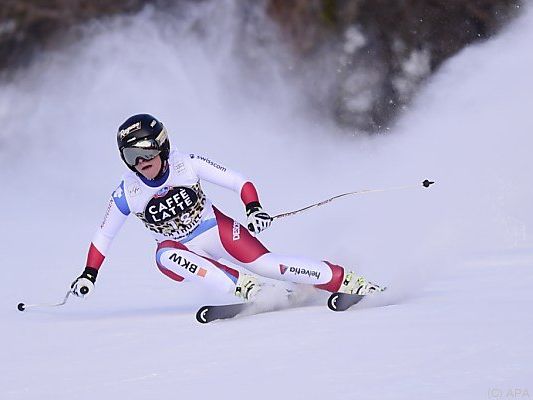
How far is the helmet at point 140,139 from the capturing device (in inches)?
219

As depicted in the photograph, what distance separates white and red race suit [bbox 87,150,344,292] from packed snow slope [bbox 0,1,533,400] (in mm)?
246

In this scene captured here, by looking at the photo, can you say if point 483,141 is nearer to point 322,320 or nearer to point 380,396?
point 322,320

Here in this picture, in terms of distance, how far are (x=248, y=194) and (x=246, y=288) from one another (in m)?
0.49

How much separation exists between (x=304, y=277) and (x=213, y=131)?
9647 mm

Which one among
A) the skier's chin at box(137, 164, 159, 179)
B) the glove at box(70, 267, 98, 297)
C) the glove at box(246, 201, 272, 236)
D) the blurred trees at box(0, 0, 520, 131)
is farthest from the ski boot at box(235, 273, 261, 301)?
A: the blurred trees at box(0, 0, 520, 131)

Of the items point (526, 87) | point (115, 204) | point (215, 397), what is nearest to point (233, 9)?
point (526, 87)

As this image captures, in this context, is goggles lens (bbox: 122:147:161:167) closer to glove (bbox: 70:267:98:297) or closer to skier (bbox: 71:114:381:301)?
skier (bbox: 71:114:381:301)

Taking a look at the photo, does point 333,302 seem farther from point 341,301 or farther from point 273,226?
point 273,226

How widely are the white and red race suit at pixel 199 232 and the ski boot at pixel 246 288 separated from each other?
3 centimetres

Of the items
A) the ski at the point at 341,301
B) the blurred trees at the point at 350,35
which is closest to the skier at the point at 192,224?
the ski at the point at 341,301

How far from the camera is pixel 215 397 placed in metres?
3.95

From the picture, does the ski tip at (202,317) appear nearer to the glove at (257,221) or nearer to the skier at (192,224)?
the skier at (192,224)

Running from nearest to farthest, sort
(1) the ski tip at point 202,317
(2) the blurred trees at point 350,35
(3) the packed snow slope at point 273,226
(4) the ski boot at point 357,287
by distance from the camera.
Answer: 1. (3) the packed snow slope at point 273,226
2. (1) the ski tip at point 202,317
3. (4) the ski boot at point 357,287
4. (2) the blurred trees at point 350,35

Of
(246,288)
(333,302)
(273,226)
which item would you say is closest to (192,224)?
(246,288)
